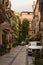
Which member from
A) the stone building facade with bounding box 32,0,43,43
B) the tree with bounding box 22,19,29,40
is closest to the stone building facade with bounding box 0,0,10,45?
the stone building facade with bounding box 32,0,43,43

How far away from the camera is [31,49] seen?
31781 mm

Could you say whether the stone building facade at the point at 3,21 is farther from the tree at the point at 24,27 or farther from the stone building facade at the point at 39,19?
the tree at the point at 24,27

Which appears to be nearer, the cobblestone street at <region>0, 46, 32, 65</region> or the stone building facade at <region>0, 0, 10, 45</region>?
the cobblestone street at <region>0, 46, 32, 65</region>

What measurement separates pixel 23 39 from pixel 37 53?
92140 millimetres

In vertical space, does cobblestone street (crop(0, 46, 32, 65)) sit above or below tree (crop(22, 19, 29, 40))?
above

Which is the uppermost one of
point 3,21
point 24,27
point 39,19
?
point 3,21

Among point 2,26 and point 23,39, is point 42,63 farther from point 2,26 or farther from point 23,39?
point 23,39

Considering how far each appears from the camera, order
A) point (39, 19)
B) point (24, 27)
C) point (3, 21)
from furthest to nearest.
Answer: point (24, 27)
point (39, 19)
point (3, 21)

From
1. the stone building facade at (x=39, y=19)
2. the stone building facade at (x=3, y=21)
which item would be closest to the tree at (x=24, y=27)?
the stone building facade at (x=39, y=19)

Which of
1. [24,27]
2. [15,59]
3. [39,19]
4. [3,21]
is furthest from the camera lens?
[24,27]

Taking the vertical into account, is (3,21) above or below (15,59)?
above

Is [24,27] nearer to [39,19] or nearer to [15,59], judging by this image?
[39,19]

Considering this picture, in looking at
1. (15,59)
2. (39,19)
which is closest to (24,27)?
(39,19)

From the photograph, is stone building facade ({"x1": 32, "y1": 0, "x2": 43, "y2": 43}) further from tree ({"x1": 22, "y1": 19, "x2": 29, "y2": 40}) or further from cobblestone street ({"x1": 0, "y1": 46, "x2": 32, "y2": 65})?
tree ({"x1": 22, "y1": 19, "x2": 29, "y2": 40})
